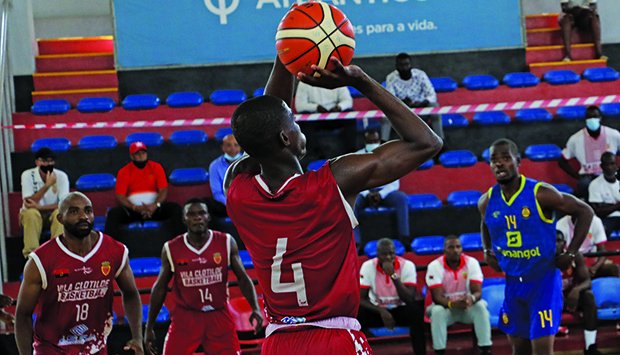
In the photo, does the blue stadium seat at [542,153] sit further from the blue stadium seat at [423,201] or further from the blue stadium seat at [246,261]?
the blue stadium seat at [246,261]

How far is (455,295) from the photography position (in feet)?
30.9

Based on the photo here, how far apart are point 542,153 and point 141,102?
5452 mm

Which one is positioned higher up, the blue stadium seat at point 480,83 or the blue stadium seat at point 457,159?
the blue stadium seat at point 480,83

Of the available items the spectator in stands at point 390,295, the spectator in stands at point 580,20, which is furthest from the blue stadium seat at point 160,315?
the spectator in stands at point 580,20

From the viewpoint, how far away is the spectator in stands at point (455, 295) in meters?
9.16

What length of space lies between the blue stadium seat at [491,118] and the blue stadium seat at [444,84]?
0.60 meters

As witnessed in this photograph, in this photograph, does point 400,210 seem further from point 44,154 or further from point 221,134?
point 44,154

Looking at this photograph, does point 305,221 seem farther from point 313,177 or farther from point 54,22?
point 54,22

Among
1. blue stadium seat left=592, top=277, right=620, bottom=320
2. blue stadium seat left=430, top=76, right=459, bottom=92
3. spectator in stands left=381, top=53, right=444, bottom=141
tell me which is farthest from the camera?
blue stadium seat left=430, top=76, right=459, bottom=92

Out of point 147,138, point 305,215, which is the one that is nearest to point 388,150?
point 305,215

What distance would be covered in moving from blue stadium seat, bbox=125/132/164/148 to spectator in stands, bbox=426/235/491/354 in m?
4.14

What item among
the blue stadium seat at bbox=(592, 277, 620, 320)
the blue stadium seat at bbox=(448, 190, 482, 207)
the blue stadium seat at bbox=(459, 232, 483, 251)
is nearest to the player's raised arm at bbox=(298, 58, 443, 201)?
the blue stadium seat at bbox=(592, 277, 620, 320)

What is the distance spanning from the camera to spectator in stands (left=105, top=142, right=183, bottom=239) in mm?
10148

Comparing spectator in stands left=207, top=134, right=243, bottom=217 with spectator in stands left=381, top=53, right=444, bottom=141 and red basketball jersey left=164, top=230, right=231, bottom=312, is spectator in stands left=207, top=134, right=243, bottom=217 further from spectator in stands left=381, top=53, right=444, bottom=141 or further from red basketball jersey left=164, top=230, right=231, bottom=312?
red basketball jersey left=164, top=230, right=231, bottom=312
